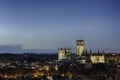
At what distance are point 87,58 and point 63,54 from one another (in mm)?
10349

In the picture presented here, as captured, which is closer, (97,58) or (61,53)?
(97,58)

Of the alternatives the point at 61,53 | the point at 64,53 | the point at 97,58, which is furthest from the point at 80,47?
the point at 97,58

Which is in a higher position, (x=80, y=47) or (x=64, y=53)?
(x=80, y=47)

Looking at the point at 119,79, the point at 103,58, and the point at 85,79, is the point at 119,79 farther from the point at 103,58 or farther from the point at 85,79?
the point at 103,58

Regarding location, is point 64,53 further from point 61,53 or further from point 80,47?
point 80,47

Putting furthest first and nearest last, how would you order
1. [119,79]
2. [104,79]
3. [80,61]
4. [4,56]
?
[4,56]
[80,61]
[104,79]
[119,79]

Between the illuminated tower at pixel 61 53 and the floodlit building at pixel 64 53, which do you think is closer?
the floodlit building at pixel 64 53

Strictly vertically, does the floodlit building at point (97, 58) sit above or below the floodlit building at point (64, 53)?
below

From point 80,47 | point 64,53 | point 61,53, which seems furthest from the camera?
point 61,53

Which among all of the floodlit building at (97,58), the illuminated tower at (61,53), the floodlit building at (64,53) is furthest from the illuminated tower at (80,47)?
the floodlit building at (97,58)

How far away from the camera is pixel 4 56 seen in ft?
326

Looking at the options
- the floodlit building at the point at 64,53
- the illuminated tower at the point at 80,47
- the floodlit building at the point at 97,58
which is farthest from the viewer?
the floodlit building at the point at 64,53

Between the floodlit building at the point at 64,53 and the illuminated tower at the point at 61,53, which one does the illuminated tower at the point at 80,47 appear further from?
the illuminated tower at the point at 61,53

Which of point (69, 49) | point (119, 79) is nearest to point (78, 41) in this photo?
point (69, 49)
